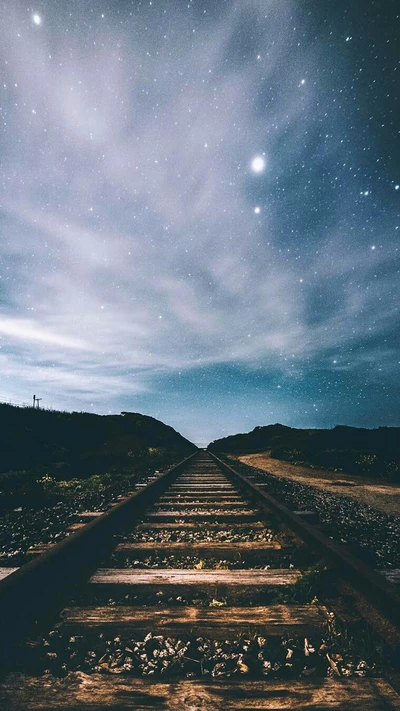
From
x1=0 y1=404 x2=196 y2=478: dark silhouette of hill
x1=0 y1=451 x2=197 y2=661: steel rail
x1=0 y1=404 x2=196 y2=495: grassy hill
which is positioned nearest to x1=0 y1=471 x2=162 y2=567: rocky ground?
x1=0 y1=451 x2=197 y2=661: steel rail

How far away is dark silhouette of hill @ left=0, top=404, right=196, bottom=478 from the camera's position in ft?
38.9

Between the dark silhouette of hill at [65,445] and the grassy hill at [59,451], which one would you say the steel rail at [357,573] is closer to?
the grassy hill at [59,451]

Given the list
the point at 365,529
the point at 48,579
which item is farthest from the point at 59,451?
the point at 48,579

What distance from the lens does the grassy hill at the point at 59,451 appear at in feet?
32.2

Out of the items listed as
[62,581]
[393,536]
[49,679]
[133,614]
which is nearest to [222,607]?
[133,614]

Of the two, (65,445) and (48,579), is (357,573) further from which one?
(65,445)

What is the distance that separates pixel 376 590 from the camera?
1691 mm

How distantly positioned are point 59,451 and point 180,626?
15.9 meters

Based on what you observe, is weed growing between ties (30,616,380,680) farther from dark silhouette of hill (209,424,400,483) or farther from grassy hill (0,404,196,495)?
dark silhouette of hill (209,424,400,483)

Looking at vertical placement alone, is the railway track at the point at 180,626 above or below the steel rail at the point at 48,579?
below

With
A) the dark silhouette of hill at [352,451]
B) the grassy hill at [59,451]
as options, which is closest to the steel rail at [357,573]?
the grassy hill at [59,451]

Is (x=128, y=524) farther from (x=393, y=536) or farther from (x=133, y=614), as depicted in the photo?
(x=393, y=536)

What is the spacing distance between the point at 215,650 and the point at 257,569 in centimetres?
92

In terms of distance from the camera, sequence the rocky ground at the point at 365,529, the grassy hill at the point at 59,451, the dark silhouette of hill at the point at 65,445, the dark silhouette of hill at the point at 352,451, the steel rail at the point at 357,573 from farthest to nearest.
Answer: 1. the dark silhouette of hill at the point at 352,451
2. the dark silhouette of hill at the point at 65,445
3. the grassy hill at the point at 59,451
4. the rocky ground at the point at 365,529
5. the steel rail at the point at 357,573
